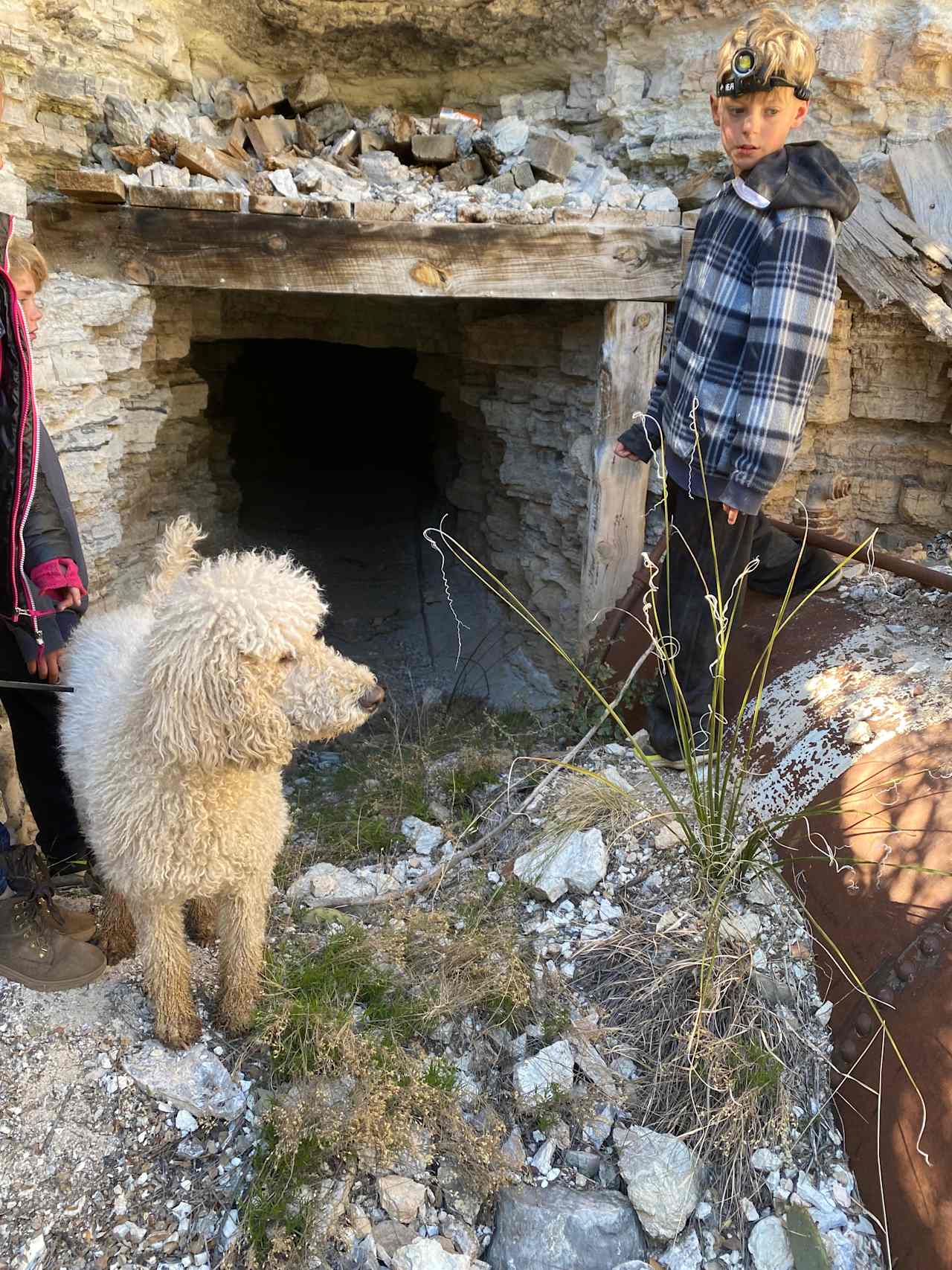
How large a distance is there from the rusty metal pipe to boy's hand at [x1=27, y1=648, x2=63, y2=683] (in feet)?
8.21

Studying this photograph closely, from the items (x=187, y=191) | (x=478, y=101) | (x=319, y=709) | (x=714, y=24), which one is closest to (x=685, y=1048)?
(x=319, y=709)

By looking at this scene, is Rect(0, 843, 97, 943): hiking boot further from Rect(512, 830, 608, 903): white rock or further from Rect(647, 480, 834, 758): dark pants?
Rect(647, 480, 834, 758): dark pants

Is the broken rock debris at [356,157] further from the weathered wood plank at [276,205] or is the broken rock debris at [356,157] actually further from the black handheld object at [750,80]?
the black handheld object at [750,80]

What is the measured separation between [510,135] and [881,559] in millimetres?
2767

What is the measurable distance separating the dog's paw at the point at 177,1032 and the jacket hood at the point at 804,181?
9.25ft

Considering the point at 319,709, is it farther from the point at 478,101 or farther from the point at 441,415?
the point at 441,415

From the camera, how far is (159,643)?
6.51 ft

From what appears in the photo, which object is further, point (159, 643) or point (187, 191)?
point (187, 191)

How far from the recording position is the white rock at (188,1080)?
2334mm

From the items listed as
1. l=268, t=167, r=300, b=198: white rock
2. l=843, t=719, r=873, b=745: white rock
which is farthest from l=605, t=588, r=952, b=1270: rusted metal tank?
l=268, t=167, r=300, b=198: white rock

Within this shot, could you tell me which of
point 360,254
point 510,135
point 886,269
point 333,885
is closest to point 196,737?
point 333,885

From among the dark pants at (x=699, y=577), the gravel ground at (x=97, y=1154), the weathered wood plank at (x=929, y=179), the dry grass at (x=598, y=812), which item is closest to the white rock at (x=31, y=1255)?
the gravel ground at (x=97, y=1154)

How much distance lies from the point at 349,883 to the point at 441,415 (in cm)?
458

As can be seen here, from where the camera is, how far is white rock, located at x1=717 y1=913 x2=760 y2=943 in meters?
2.47
